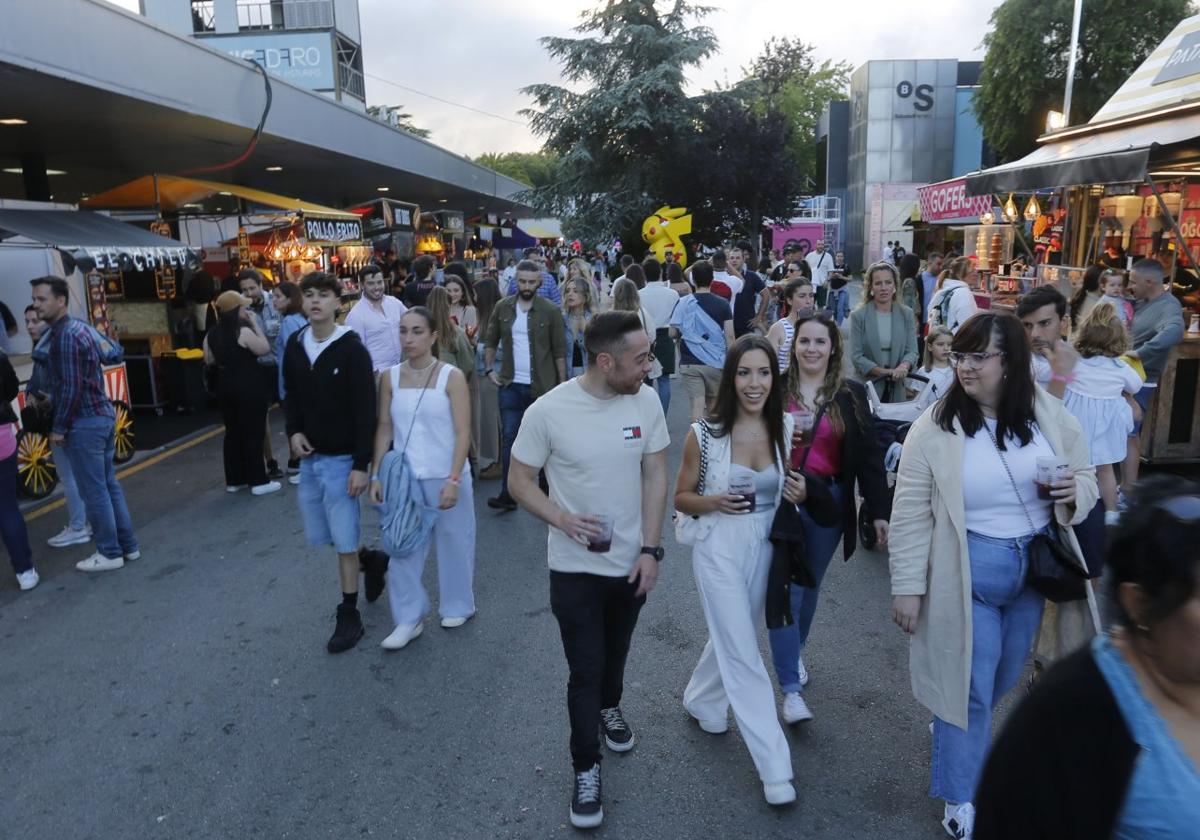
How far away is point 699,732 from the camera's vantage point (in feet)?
13.0

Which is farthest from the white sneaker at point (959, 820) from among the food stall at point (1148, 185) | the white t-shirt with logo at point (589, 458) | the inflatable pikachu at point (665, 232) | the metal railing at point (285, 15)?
the metal railing at point (285, 15)

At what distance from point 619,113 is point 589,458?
3069 centimetres

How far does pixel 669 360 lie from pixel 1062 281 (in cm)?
585

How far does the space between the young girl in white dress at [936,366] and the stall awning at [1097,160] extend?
3.76 m

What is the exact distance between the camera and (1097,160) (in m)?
8.34

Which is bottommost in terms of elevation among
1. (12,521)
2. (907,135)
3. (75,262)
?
(12,521)

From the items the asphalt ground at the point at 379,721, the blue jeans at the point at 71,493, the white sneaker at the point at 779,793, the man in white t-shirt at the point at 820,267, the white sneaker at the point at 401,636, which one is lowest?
the asphalt ground at the point at 379,721

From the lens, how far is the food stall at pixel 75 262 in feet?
27.2

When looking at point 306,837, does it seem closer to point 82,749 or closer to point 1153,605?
point 82,749

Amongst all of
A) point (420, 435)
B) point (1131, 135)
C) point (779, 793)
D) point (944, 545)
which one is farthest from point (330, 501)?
point (1131, 135)

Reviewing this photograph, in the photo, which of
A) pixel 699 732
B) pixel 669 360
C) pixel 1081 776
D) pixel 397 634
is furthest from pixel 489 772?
pixel 669 360

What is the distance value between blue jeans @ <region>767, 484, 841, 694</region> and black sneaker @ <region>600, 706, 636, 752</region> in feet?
2.46

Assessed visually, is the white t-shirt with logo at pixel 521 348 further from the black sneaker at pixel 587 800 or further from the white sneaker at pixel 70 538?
the black sneaker at pixel 587 800

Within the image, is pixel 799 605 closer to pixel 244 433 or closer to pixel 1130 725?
pixel 1130 725
